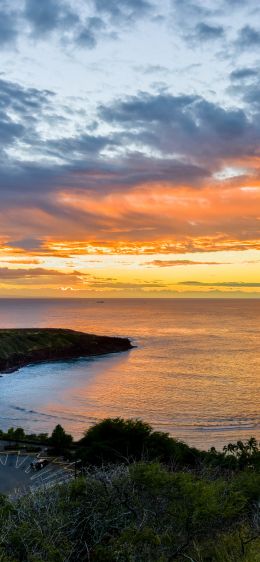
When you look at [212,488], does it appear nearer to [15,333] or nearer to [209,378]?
[209,378]

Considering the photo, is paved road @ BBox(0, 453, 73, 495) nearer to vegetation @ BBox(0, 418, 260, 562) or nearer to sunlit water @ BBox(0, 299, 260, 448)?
vegetation @ BBox(0, 418, 260, 562)

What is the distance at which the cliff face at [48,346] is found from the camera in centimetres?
12131

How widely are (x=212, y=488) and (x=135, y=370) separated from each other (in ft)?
274

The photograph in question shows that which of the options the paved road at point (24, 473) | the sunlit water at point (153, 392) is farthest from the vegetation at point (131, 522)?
the sunlit water at point (153, 392)

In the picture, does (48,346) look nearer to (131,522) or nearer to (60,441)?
(60,441)

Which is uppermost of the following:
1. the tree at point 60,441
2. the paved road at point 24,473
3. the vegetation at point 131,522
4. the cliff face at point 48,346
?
the cliff face at point 48,346

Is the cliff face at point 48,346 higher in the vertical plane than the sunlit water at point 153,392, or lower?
higher

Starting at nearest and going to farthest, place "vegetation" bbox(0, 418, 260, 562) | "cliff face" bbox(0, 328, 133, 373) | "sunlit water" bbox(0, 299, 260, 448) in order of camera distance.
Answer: "vegetation" bbox(0, 418, 260, 562) < "sunlit water" bbox(0, 299, 260, 448) < "cliff face" bbox(0, 328, 133, 373)

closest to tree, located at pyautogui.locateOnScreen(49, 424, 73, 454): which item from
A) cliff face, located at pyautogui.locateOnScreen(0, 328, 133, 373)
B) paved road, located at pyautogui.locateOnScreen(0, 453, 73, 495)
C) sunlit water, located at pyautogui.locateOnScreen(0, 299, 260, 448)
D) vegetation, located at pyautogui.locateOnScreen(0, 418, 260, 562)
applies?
paved road, located at pyautogui.locateOnScreen(0, 453, 73, 495)

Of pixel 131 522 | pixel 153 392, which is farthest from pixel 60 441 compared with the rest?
pixel 153 392

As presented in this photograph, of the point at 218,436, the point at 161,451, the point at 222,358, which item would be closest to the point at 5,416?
the point at 218,436

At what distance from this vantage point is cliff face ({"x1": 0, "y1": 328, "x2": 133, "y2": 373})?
12131 centimetres

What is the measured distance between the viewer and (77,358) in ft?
424

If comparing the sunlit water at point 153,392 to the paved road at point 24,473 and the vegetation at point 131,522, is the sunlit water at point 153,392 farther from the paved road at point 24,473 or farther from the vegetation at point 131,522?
the vegetation at point 131,522
